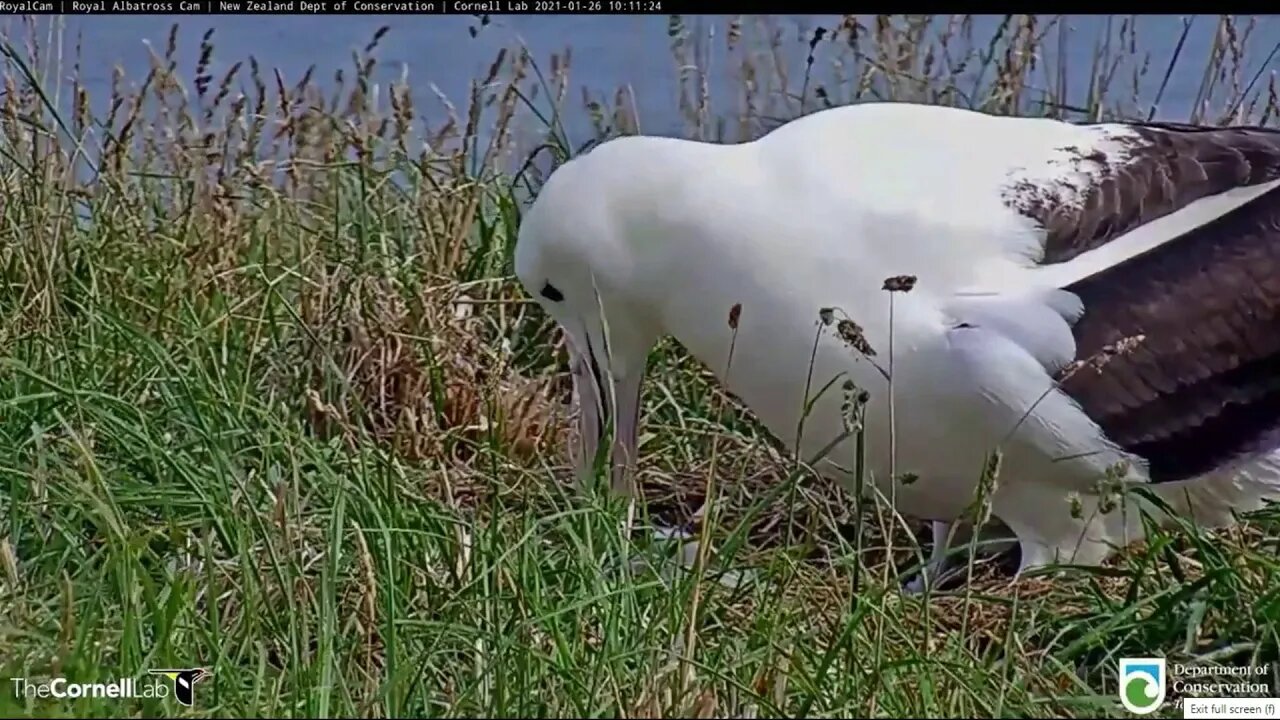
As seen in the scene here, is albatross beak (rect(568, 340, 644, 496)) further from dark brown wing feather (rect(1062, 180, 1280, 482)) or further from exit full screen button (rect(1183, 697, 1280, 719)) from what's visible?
exit full screen button (rect(1183, 697, 1280, 719))

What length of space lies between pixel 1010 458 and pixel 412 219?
1563mm

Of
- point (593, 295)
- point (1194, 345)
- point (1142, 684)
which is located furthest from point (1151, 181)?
point (1142, 684)

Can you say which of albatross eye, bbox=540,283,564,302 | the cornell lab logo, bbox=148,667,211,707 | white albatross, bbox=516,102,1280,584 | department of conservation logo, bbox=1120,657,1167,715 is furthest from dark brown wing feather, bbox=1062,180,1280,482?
the cornell lab logo, bbox=148,667,211,707

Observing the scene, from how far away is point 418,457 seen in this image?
3.33 m

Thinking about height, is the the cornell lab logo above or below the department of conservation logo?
above

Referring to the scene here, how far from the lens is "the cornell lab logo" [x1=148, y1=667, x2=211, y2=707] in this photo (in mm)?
2162

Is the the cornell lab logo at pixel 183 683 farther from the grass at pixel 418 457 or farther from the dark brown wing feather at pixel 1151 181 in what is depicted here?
the dark brown wing feather at pixel 1151 181

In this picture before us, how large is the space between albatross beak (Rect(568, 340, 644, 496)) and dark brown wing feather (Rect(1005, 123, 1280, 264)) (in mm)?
713

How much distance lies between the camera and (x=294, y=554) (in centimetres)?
244

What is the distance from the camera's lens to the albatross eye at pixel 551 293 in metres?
3.11

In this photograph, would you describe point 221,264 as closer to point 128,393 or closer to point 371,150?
point 371,150
